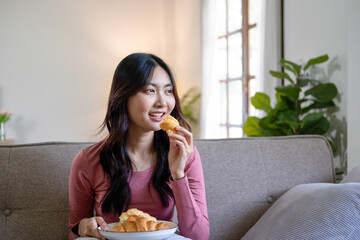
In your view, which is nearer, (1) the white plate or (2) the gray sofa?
(1) the white plate

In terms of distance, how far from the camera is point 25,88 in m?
6.32

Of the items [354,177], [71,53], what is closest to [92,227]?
[354,177]

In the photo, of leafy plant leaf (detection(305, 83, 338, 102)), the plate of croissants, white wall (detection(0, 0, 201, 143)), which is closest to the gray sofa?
the plate of croissants

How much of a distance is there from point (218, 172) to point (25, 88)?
17.0 feet

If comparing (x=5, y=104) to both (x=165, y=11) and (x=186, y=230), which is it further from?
(x=186, y=230)

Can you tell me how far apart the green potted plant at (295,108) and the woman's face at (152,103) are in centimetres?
165

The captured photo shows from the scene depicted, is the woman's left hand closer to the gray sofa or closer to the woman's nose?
the woman's nose

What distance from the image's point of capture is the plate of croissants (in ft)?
3.59

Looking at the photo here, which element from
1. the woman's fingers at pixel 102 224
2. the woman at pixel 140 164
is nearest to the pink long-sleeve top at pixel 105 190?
the woman at pixel 140 164

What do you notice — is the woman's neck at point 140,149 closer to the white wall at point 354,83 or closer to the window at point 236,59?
the white wall at point 354,83

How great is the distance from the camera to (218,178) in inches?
69.2

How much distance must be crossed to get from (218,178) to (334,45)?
1.90m

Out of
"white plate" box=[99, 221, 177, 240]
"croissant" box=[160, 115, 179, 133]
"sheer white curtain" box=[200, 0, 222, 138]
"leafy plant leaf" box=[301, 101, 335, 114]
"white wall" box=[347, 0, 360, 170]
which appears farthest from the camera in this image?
"sheer white curtain" box=[200, 0, 222, 138]

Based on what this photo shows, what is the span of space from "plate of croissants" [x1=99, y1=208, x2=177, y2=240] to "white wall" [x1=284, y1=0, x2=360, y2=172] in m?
1.85
